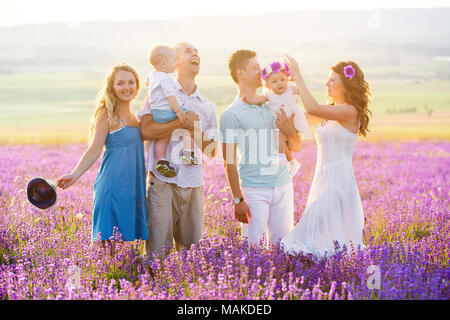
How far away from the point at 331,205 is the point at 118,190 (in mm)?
1974

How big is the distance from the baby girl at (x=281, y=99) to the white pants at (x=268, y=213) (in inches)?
11.4

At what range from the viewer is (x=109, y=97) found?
4.40 meters

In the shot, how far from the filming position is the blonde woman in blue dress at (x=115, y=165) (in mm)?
4359

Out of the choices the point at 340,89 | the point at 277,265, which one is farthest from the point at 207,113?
the point at 277,265

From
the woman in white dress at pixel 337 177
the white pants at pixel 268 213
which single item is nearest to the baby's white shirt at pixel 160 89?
the white pants at pixel 268 213

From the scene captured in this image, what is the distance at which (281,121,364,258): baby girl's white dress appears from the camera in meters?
4.50

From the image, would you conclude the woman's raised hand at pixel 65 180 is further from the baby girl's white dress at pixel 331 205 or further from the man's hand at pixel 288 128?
the baby girl's white dress at pixel 331 205

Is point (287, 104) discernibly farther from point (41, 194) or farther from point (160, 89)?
point (41, 194)

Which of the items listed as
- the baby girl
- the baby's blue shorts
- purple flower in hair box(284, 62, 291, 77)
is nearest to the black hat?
the baby's blue shorts

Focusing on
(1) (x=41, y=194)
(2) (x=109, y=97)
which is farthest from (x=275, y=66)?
(1) (x=41, y=194)
